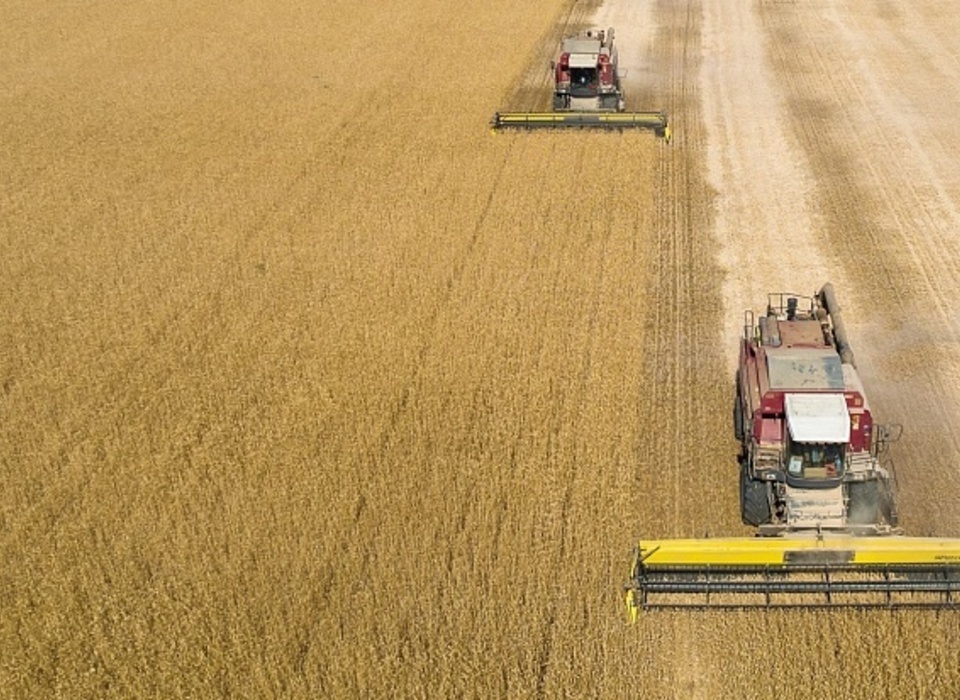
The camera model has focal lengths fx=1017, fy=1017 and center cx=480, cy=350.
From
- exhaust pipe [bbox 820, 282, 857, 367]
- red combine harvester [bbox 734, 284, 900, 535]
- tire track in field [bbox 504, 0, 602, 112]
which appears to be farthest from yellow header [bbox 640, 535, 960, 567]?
tire track in field [bbox 504, 0, 602, 112]

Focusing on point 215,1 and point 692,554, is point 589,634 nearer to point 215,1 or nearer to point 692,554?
point 692,554

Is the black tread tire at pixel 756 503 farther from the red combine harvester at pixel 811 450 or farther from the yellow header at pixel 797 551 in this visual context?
the yellow header at pixel 797 551

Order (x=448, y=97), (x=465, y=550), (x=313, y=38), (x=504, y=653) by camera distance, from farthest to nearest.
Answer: (x=313, y=38), (x=448, y=97), (x=465, y=550), (x=504, y=653)

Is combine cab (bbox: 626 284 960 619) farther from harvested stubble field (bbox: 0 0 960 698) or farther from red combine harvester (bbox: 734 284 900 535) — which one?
harvested stubble field (bbox: 0 0 960 698)

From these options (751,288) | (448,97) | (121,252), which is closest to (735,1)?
(448,97)

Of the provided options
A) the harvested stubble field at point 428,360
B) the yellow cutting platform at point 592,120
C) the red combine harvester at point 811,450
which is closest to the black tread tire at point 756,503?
the red combine harvester at point 811,450

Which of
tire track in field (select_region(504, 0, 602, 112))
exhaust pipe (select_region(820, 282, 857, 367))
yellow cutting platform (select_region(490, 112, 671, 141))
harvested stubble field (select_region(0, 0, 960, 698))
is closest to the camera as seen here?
harvested stubble field (select_region(0, 0, 960, 698))
